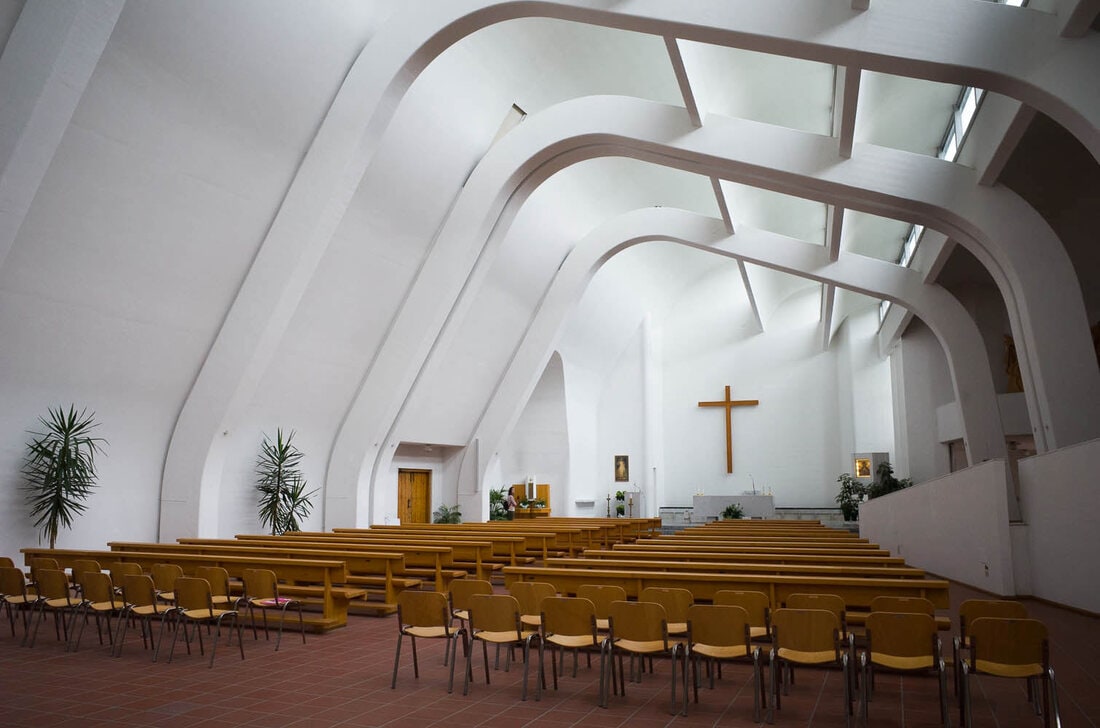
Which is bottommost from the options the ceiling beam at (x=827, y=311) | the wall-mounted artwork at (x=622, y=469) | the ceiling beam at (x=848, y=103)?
the wall-mounted artwork at (x=622, y=469)

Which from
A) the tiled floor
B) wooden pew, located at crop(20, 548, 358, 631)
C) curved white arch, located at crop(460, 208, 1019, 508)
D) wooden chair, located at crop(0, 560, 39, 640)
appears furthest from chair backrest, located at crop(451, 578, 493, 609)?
curved white arch, located at crop(460, 208, 1019, 508)

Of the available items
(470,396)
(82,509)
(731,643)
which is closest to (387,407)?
(470,396)

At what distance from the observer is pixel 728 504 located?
21.3m

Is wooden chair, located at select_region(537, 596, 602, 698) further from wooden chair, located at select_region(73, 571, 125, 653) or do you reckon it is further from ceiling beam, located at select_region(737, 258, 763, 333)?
ceiling beam, located at select_region(737, 258, 763, 333)

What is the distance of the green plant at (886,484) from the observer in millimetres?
17422

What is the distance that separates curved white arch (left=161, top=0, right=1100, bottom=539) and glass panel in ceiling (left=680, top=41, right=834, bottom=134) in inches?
103

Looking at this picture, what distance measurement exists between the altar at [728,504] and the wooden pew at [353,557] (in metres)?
14.2

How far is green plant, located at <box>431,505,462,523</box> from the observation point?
17.0 m

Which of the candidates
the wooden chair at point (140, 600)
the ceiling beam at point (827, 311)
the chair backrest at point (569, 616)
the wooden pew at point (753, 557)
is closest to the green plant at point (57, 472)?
the wooden chair at point (140, 600)

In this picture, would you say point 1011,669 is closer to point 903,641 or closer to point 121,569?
point 903,641

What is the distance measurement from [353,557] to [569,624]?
357cm

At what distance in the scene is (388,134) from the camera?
1066 centimetres

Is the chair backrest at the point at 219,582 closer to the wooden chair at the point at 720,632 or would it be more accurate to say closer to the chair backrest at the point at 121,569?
the chair backrest at the point at 121,569

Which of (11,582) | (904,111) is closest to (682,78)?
(904,111)
